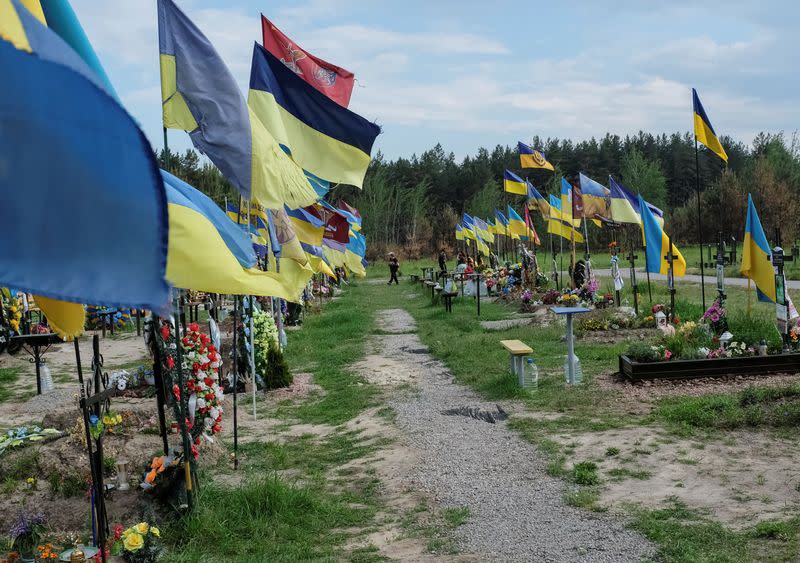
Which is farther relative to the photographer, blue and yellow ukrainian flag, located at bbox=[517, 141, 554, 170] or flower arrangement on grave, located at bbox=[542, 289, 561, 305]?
blue and yellow ukrainian flag, located at bbox=[517, 141, 554, 170]

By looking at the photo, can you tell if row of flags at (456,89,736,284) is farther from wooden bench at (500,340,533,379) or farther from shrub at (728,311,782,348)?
wooden bench at (500,340,533,379)

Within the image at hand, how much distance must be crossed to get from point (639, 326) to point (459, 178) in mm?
74405

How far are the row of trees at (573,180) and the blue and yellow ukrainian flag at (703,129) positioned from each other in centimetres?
1932

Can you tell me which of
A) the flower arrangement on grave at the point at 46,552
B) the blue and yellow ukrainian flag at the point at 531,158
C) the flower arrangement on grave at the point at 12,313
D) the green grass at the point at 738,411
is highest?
the blue and yellow ukrainian flag at the point at 531,158

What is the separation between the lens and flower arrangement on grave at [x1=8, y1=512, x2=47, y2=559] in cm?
623

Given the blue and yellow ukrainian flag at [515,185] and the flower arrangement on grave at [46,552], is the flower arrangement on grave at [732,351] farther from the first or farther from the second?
the blue and yellow ukrainian flag at [515,185]

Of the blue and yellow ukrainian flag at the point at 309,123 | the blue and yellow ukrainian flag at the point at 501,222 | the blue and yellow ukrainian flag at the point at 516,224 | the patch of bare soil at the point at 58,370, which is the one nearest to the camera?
the blue and yellow ukrainian flag at the point at 309,123

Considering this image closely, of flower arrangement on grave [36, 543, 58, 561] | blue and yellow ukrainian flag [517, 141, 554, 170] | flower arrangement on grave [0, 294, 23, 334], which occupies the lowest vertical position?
flower arrangement on grave [36, 543, 58, 561]

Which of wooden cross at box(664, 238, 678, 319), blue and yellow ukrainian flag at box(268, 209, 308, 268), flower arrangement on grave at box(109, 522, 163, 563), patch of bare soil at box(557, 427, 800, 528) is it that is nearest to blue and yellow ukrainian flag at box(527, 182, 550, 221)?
wooden cross at box(664, 238, 678, 319)

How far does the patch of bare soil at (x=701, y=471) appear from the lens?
6.66 meters

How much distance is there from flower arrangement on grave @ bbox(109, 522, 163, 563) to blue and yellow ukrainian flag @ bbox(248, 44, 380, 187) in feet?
13.2

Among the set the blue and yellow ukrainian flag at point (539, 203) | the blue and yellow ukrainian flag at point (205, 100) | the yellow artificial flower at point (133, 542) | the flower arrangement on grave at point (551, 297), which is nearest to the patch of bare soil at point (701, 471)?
the yellow artificial flower at point (133, 542)

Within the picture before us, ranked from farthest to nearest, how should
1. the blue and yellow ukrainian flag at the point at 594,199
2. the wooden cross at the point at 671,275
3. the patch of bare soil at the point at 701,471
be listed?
the blue and yellow ukrainian flag at the point at 594,199 < the wooden cross at the point at 671,275 < the patch of bare soil at the point at 701,471

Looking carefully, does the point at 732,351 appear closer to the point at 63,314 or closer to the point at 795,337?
the point at 795,337
